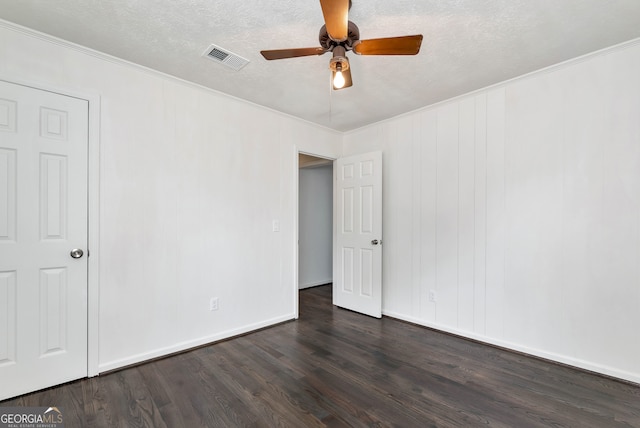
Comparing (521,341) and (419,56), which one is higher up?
(419,56)

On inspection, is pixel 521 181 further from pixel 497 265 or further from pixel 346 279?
pixel 346 279

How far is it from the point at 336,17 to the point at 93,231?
231 centimetres

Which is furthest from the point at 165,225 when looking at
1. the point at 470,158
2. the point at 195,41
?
the point at 470,158

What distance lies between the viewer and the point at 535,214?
2.61m

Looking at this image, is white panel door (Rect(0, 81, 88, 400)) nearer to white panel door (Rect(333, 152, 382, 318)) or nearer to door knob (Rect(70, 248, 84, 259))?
door knob (Rect(70, 248, 84, 259))

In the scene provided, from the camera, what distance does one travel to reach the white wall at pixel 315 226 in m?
5.20

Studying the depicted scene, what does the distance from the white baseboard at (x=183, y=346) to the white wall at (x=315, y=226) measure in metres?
1.77

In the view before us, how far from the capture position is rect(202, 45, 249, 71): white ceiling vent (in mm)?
2232

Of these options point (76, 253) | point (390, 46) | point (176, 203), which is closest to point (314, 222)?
point (176, 203)

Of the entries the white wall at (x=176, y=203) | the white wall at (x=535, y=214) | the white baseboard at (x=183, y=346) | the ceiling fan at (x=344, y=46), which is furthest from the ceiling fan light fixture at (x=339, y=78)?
the white baseboard at (x=183, y=346)

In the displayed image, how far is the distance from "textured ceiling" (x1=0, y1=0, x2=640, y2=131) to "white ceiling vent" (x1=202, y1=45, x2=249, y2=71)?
0.06m

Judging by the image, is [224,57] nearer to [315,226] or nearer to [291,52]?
[291,52]

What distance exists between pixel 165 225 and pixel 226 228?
593 mm

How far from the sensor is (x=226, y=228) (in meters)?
3.03
